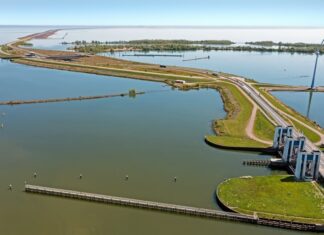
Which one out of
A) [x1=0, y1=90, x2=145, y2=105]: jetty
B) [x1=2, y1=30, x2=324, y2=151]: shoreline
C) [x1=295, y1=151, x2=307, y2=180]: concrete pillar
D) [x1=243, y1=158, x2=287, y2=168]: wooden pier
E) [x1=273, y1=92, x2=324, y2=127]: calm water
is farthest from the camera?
[x1=2, y1=30, x2=324, y2=151]: shoreline

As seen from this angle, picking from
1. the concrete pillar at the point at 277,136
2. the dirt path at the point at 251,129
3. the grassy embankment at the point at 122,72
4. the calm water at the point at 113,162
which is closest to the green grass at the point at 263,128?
the dirt path at the point at 251,129

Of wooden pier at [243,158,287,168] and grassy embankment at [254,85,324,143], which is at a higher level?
grassy embankment at [254,85,324,143]

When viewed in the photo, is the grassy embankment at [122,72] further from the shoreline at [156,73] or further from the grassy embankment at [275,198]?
the grassy embankment at [275,198]

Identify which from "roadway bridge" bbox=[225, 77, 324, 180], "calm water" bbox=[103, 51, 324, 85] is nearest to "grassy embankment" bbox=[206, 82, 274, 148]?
"roadway bridge" bbox=[225, 77, 324, 180]

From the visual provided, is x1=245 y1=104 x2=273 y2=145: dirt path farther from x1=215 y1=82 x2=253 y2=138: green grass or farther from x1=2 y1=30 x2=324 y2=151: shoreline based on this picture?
x1=2 y1=30 x2=324 y2=151: shoreline

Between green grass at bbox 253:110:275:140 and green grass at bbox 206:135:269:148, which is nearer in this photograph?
green grass at bbox 206:135:269:148

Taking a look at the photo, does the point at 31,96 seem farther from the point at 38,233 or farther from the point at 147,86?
the point at 38,233
